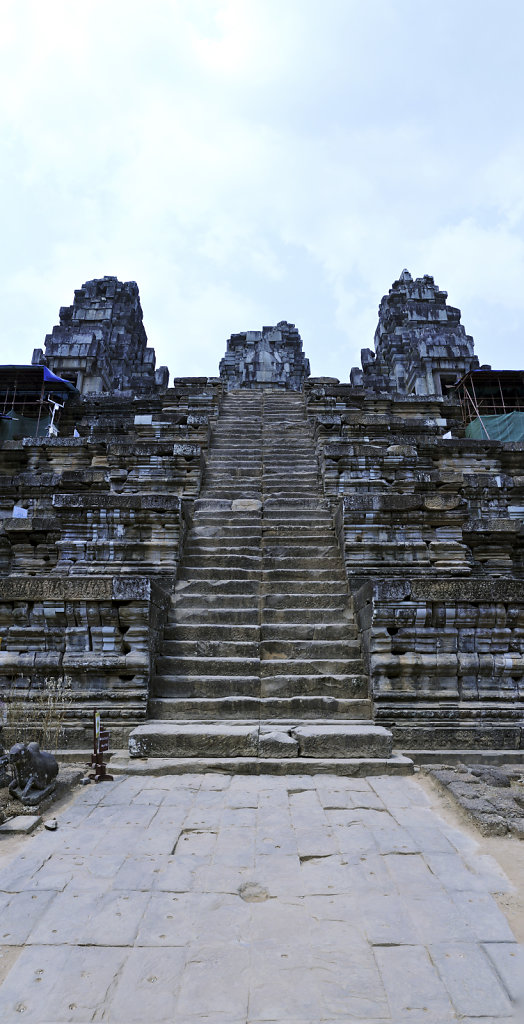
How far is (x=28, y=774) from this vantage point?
13.4 ft

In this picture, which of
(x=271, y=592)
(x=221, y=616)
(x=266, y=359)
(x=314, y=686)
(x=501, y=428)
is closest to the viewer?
(x=314, y=686)

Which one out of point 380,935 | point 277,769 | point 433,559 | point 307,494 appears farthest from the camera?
point 307,494

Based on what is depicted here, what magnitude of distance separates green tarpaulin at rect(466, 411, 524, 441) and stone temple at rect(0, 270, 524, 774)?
3.41 m

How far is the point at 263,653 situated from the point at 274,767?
1.59 m

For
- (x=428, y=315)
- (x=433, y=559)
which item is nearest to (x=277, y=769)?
(x=433, y=559)

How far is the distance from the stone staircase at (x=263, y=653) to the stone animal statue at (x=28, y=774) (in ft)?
3.13

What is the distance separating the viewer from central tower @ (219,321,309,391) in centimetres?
2664

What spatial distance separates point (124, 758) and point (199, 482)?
18.5 ft

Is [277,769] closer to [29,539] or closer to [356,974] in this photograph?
[356,974]

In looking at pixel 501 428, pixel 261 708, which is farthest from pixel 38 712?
pixel 501 428

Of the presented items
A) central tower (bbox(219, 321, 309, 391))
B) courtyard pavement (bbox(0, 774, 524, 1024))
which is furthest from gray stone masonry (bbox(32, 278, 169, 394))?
courtyard pavement (bbox(0, 774, 524, 1024))

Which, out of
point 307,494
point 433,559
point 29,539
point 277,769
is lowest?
point 277,769

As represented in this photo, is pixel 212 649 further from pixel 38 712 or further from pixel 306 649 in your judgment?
pixel 38 712

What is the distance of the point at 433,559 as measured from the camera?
25.0 feet
